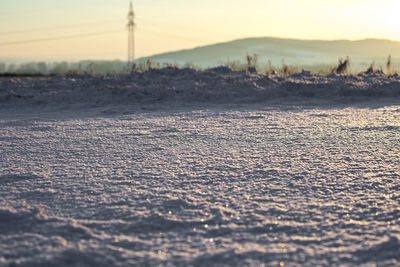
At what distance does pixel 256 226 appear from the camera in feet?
4.57

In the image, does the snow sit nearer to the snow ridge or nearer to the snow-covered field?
the snow ridge

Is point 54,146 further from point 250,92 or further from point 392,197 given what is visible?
point 250,92

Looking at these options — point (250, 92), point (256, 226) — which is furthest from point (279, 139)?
point (250, 92)

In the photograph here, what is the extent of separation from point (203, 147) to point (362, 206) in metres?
1.31

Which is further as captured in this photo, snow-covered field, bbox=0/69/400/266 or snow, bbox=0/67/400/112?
snow, bbox=0/67/400/112

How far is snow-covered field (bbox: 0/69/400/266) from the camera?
1230 mm

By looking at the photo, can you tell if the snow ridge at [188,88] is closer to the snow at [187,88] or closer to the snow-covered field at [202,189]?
the snow at [187,88]

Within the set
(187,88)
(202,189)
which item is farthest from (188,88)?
(202,189)

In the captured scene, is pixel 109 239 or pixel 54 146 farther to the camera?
pixel 54 146

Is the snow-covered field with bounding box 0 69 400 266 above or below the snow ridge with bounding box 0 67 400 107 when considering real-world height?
below

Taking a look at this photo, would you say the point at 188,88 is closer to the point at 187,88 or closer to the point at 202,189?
the point at 187,88

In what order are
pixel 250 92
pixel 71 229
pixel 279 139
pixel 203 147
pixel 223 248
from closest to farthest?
1. pixel 223 248
2. pixel 71 229
3. pixel 203 147
4. pixel 279 139
5. pixel 250 92

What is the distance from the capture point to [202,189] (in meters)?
1.80

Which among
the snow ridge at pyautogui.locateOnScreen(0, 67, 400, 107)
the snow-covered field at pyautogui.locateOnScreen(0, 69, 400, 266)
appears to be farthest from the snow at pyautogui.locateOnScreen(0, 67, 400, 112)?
the snow-covered field at pyautogui.locateOnScreen(0, 69, 400, 266)
